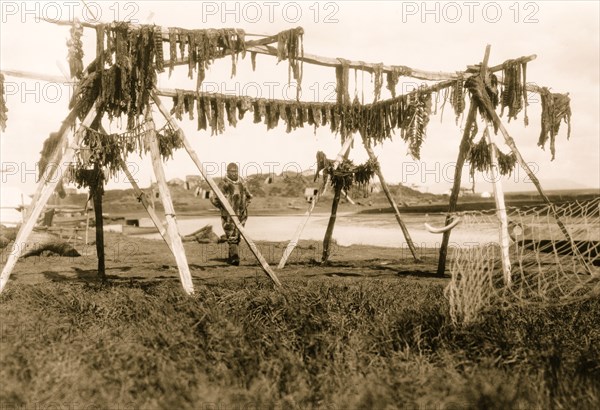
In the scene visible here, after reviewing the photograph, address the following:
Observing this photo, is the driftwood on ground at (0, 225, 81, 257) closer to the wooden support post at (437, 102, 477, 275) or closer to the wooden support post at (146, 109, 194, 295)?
the wooden support post at (146, 109, 194, 295)

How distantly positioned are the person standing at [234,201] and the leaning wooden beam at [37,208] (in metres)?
4.68

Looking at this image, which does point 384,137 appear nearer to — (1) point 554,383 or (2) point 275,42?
(2) point 275,42

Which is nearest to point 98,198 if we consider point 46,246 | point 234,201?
point 234,201

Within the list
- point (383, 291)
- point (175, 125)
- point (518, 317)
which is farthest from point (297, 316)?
point (175, 125)

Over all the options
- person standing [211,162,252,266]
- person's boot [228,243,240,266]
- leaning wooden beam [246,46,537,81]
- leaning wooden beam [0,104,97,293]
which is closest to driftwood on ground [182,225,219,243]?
person standing [211,162,252,266]

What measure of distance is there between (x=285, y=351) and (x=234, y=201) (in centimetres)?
756

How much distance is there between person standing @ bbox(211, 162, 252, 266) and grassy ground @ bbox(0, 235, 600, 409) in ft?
14.0

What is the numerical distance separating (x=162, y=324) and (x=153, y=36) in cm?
399

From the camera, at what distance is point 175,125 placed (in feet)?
27.7

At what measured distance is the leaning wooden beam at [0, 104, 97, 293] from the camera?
25.1 ft

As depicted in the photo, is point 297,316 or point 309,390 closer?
point 309,390

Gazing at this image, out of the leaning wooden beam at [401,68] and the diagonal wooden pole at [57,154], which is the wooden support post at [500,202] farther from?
the diagonal wooden pole at [57,154]

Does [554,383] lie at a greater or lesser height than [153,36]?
lesser

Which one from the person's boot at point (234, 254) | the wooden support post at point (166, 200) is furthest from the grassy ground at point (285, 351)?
the person's boot at point (234, 254)
